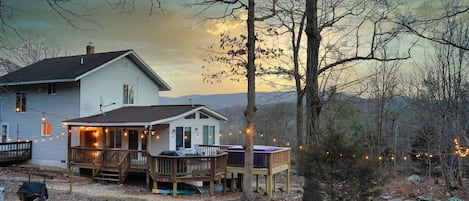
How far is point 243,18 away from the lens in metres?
15.3

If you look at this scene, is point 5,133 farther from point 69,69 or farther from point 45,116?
point 69,69

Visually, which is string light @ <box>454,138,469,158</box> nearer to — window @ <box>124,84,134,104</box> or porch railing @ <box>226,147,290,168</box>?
porch railing @ <box>226,147,290,168</box>

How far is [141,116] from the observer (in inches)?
759

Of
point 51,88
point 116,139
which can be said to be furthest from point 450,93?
point 51,88

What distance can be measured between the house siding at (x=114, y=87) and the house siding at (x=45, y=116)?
551mm

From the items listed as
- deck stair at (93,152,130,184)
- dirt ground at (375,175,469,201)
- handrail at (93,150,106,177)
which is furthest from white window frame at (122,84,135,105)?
dirt ground at (375,175,469,201)

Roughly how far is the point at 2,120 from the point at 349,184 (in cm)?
2401

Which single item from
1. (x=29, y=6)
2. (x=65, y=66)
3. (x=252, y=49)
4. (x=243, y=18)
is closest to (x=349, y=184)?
(x=29, y=6)

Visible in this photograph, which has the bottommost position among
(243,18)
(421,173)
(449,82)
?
(421,173)

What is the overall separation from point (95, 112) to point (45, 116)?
126 inches

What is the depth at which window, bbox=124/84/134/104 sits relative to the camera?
23328 mm

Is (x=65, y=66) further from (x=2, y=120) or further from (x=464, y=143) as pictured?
(x=464, y=143)

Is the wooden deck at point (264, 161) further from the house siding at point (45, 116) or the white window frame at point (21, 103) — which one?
the white window frame at point (21, 103)

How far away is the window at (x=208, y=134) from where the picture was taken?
2038 centimetres
